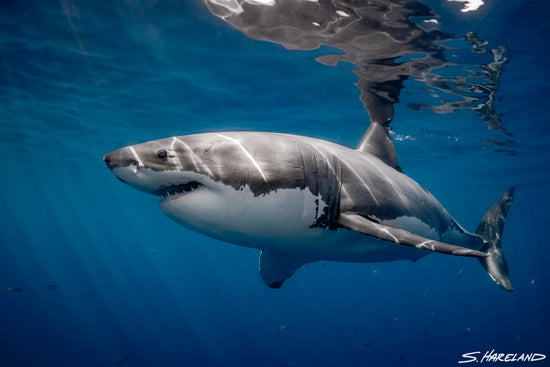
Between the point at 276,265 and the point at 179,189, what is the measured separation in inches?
113

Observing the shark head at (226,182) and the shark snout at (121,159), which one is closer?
the shark snout at (121,159)

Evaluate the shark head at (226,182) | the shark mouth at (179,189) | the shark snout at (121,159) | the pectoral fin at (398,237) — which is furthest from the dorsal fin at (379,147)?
the shark snout at (121,159)

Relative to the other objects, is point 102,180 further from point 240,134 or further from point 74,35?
point 240,134

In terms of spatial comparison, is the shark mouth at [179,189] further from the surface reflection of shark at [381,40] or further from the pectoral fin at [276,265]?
the surface reflection of shark at [381,40]

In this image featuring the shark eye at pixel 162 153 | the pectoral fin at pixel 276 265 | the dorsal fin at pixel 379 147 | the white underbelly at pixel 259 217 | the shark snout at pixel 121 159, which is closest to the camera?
the shark snout at pixel 121 159

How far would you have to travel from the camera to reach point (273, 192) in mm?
2484

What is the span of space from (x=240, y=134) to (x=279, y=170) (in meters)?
0.60

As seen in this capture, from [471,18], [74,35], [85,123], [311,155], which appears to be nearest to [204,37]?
[74,35]

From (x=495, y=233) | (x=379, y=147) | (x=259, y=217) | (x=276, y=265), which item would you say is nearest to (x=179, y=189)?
(x=259, y=217)

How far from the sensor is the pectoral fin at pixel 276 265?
4.64 m

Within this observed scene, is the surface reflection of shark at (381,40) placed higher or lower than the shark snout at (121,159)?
higher

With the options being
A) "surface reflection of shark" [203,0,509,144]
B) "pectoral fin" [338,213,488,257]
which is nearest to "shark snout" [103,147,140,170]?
"pectoral fin" [338,213,488,257]

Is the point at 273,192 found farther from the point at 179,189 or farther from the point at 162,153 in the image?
the point at 162,153

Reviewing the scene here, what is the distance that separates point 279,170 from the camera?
2564 millimetres
